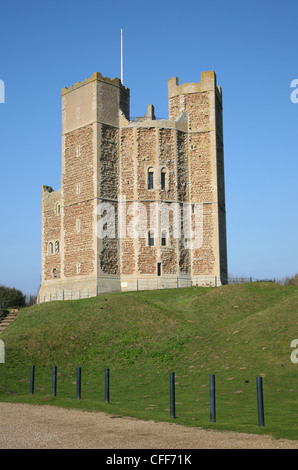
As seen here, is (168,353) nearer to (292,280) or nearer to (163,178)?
(163,178)

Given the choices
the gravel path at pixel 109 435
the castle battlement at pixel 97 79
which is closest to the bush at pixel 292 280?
the castle battlement at pixel 97 79

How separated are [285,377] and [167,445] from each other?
1120cm

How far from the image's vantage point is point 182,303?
37.4 meters

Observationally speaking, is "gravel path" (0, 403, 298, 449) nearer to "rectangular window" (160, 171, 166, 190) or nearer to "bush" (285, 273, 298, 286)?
"rectangular window" (160, 171, 166, 190)

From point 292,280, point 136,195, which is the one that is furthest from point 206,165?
point 292,280

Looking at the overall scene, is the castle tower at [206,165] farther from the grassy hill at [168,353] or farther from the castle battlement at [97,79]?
the grassy hill at [168,353]

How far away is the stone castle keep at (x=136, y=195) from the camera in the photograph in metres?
46.8

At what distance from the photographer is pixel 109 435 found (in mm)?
11383

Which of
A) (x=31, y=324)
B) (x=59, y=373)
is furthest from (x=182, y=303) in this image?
(x=59, y=373)

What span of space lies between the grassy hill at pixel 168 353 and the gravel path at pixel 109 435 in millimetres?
850

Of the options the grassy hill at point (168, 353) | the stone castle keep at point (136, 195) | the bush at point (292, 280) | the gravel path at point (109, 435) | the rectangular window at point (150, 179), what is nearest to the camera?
the gravel path at point (109, 435)

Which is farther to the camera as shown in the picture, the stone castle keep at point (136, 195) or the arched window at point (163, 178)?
the arched window at point (163, 178)

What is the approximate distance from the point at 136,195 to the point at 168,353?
23.4 meters

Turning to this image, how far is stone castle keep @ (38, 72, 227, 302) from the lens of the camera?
4684 centimetres
